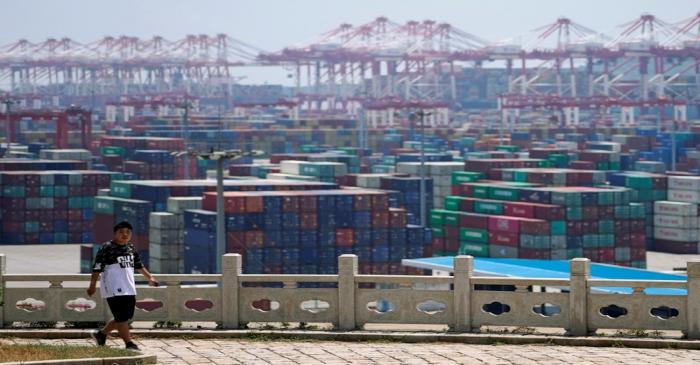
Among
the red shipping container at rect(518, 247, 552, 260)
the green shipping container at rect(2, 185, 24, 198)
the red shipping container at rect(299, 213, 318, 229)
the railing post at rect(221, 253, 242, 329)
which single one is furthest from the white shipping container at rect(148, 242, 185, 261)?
the railing post at rect(221, 253, 242, 329)

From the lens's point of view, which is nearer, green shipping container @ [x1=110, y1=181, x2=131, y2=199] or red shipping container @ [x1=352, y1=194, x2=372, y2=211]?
red shipping container @ [x1=352, y1=194, x2=372, y2=211]

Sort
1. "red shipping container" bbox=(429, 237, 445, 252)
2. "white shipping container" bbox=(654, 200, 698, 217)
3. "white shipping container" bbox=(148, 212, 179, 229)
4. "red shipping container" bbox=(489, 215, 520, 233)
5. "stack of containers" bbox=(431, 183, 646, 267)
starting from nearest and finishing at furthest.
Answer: "white shipping container" bbox=(148, 212, 179, 229) < "stack of containers" bbox=(431, 183, 646, 267) < "red shipping container" bbox=(489, 215, 520, 233) < "red shipping container" bbox=(429, 237, 445, 252) < "white shipping container" bbox=(654, 200, 698, 217)

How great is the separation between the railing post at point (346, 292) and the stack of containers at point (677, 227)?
72307 millimetres

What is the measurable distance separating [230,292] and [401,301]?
2479 millimetres

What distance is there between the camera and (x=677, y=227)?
93.2m

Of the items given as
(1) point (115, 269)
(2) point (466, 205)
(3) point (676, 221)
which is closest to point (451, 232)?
(2) point (466, 205)

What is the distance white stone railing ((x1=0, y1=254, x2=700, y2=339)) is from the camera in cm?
2153

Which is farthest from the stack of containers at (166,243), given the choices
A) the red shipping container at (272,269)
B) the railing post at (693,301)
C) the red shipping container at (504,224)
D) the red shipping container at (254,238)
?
the railing post at (693,301)

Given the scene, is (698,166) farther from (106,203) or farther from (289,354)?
(289,354)

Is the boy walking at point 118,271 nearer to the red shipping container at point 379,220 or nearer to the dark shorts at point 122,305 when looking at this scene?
the dark shorts at point 122,305

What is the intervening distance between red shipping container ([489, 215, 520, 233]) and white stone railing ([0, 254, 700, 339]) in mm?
54847

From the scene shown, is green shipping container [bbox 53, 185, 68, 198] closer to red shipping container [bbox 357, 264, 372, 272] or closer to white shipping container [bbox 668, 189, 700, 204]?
red shipping container [bbox 357, 264, 372, 272]

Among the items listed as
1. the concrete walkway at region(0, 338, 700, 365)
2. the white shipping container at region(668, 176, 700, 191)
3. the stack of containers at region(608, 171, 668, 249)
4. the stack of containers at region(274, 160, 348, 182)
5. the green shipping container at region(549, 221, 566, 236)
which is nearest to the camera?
the concrete walkway at region(0, 338, 700, 365)

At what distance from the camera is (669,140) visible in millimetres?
146125
